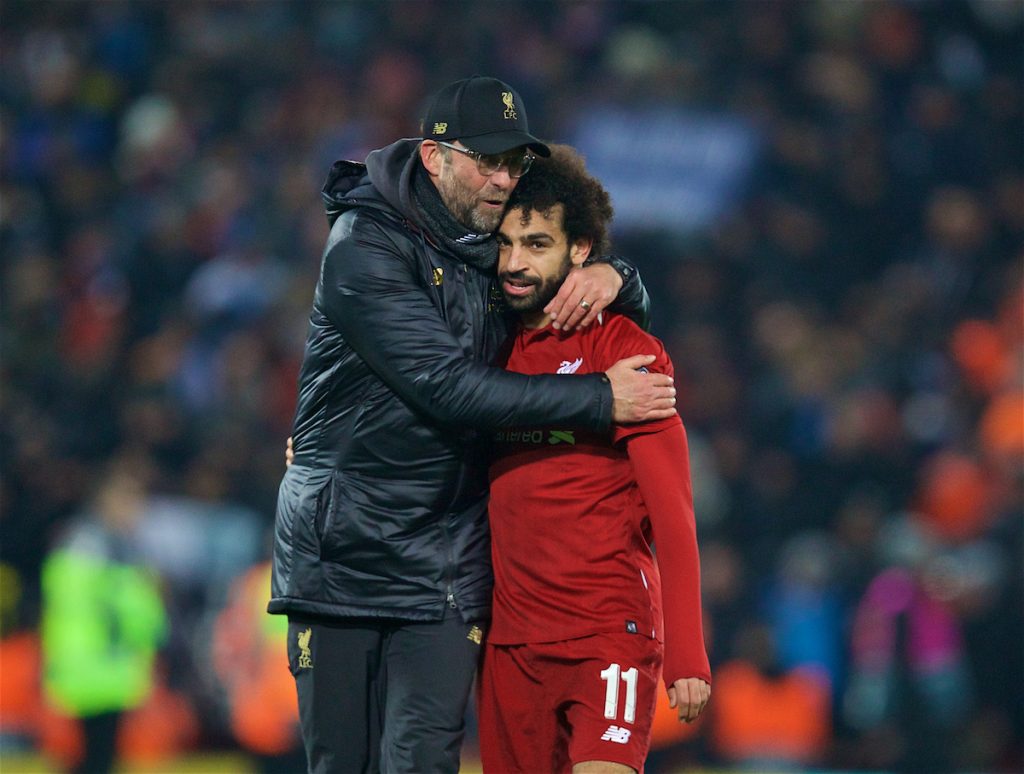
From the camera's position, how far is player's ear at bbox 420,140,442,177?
11.0 ft

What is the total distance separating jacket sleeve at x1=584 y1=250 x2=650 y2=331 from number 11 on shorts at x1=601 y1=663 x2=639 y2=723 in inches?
32.0

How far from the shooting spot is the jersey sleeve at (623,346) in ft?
10.8

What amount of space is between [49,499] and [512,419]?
5090mm

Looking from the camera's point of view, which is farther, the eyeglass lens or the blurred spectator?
the blurred spectator

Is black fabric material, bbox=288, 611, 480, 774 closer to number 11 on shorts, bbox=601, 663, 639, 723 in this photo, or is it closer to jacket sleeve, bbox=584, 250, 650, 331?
number 11 on shorts, bbox=601, 663, 639, 723

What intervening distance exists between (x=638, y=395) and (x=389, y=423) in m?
0.56

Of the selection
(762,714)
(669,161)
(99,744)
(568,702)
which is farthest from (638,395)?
(669,161)

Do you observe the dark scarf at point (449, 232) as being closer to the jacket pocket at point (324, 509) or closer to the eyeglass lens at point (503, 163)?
the eyeglass lens at point (503, 163)

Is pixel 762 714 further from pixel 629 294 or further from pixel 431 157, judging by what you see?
pixel 431 157

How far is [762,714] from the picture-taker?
709 centimetres

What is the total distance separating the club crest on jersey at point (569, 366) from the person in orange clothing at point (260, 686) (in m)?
4.12

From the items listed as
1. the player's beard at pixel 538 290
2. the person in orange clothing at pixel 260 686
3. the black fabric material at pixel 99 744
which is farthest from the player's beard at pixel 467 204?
the black fabric material at pixel 99 744

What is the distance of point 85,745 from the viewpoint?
23.0 ft

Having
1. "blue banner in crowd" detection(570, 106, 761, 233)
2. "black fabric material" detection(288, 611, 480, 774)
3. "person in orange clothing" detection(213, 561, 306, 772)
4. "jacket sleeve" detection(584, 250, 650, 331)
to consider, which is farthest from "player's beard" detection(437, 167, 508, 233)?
"blue banner in crowd" detection(570, 106, 761, 233)
